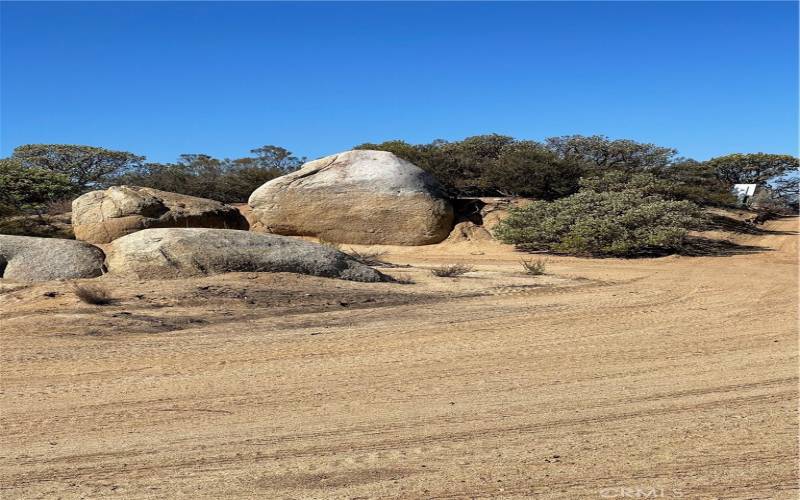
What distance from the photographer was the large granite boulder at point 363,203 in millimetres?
20062

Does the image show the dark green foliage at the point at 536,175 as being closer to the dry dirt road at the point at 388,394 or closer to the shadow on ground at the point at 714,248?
the shadow on ground at the point at 714,248

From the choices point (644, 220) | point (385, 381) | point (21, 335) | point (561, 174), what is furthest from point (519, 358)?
point (561, 174)

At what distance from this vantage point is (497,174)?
24.7 metres

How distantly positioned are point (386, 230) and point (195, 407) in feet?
49.6

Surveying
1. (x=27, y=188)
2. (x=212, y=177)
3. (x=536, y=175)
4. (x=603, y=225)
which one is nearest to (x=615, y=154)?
(x=536, y=175)

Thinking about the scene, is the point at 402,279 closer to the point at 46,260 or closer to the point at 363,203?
the point at 46,260

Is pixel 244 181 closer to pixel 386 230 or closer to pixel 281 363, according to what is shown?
pixel 386 230

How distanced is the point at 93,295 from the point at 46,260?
232 centimetres

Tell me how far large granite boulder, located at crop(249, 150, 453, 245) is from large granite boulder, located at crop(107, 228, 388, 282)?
27.4 ft

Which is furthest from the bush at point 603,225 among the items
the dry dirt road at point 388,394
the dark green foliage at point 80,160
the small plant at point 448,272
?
the dark green foliage at point 80,160

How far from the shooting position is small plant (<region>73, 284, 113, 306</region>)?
8.84 metres

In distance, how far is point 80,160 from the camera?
3494 cm

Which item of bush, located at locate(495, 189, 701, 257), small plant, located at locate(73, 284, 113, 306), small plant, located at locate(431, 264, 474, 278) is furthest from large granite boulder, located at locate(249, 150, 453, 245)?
small plant, located at locate(73, 284, 113, 306)

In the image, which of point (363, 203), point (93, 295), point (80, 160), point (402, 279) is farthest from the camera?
point (80, 160)
